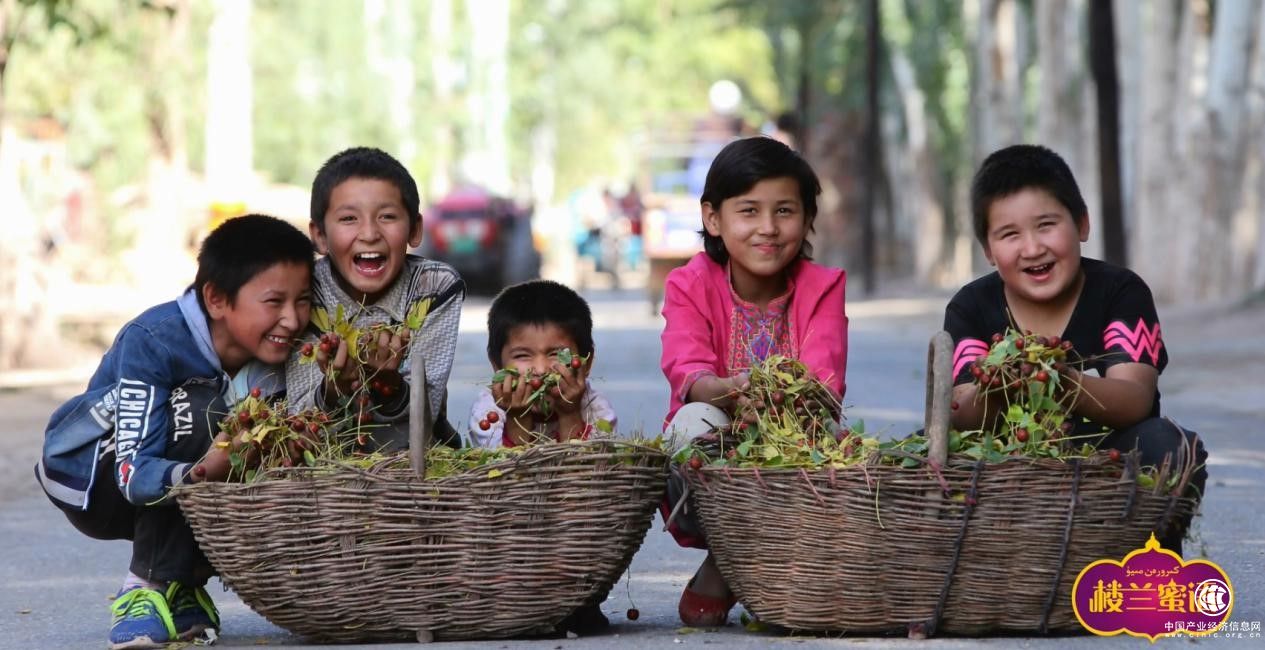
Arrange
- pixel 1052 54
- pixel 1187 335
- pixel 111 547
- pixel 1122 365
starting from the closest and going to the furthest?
pixel 1122 365
pixel 111 547
pixel 1187 335
pixel 1052 54

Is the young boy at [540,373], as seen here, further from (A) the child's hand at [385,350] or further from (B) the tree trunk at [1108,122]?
(B) the tree trunk at [1108,122]

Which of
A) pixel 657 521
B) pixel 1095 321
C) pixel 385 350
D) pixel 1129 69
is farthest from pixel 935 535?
pixel 1129 69

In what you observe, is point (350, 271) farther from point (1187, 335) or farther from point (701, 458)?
point (1187, 335)

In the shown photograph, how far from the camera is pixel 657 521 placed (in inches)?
331

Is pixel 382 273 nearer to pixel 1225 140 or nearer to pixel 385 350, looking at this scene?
pixel 385 350

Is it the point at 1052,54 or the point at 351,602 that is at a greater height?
the point at 1052,54

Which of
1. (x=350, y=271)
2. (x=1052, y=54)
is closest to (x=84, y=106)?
(x=1052, y=54)

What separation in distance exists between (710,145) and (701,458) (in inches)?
1269

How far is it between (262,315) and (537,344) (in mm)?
878

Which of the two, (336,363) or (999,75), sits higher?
(999,75)

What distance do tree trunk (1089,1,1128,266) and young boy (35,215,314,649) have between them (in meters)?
15.2

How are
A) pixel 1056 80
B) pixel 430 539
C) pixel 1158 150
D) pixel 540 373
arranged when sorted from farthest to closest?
pixel 1056 80, pixel 1158 150, pixel 540 373, pixel 430 539

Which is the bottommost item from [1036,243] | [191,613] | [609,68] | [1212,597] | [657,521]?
[657,521]

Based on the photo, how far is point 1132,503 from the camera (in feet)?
15.9
